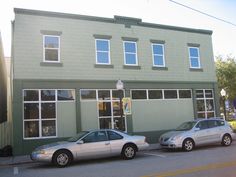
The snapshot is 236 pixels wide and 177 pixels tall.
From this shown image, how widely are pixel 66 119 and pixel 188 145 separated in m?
7.02

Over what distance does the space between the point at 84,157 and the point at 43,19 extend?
361 inches

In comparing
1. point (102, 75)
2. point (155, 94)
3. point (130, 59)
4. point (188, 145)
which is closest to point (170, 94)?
point (155, 94)

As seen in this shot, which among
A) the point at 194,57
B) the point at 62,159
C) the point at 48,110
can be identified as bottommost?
the point at 62,159

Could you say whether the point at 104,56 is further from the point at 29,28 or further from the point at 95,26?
the point at 29,28

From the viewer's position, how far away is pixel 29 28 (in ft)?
59.1

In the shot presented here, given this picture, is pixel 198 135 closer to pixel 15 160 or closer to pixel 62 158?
pixel 62 158

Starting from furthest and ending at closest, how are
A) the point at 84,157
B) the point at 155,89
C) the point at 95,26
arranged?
the point at 155,89, the point at 95,26, the point at 84,157

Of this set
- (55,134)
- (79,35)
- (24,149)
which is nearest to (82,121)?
(55,134)

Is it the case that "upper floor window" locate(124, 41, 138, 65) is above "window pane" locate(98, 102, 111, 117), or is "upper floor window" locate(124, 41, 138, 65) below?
above

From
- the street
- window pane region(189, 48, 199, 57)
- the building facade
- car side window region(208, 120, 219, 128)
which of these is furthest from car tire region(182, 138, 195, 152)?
window pane region(189, 48, 199, 57)

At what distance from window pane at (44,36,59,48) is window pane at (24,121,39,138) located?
4496mm

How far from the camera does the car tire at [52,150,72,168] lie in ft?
40.8

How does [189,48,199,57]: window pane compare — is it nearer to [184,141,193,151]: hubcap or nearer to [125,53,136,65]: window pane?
[125,53,136,65]: window pane

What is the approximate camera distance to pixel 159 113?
21.3 meters
